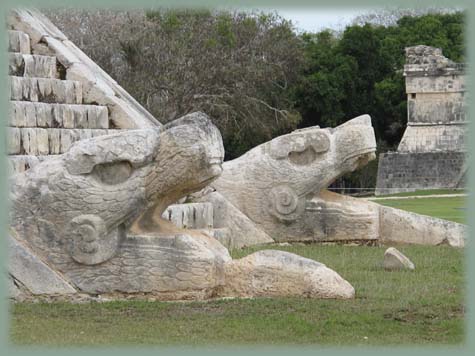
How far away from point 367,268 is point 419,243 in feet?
12.1

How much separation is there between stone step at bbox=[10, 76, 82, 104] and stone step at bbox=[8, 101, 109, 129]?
26 centimetres

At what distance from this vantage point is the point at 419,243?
54.3ft

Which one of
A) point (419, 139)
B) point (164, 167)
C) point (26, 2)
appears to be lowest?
point (419, 139)

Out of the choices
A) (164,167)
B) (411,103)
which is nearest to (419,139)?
(411,103)

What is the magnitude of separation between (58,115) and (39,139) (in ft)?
2.35

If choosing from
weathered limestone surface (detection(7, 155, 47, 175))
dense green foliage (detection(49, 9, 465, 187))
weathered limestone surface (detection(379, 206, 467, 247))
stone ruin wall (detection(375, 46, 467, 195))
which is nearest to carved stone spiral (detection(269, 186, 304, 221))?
weathered limestone surface (detection(379, 206, 467, 247))

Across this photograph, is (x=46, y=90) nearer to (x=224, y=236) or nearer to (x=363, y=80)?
(x=224, y=236)

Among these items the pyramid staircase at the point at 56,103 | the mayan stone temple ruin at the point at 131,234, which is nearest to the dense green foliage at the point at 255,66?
the pyramid staircase at the point at 56,103

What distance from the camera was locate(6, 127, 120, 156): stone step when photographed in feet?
47.5

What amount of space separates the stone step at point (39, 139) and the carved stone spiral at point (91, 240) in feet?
13.5

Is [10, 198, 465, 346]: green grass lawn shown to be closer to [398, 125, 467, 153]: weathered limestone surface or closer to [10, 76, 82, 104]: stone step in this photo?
[10, 76, 82, 104]: stone step

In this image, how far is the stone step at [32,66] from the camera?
51.4ft

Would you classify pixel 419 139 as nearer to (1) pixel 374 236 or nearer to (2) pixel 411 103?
(2) pixel 411 103

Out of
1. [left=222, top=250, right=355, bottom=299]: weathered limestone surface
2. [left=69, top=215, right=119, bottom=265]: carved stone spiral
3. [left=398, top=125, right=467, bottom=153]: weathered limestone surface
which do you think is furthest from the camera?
[left=398, top=125, right=467, bottom=153]: weathered limestone surface
